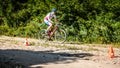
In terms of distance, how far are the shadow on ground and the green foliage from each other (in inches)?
257

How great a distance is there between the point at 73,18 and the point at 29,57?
935 cm

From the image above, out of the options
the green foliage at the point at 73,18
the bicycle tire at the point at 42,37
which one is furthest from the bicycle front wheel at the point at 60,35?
the green foliage at the point at 73,18

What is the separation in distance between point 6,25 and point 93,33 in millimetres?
6018

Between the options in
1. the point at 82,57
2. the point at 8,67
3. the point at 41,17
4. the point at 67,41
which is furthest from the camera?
the point at 41,17

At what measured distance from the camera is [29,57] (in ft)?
47.5

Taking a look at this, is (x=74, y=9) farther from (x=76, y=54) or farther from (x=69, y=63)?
(x=69, y=63)

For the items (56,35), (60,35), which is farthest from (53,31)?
(60,35)

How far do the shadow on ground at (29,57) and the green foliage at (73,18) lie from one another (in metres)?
6.54

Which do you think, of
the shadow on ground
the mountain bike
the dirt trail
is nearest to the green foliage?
the mountain bike

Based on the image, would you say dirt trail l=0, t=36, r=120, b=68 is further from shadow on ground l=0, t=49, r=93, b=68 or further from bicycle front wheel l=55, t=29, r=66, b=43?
bicycle front wheel l=55, t=29, r=66, b=43

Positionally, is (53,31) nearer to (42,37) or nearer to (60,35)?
(60,35)

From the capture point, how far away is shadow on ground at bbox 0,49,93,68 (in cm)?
1331

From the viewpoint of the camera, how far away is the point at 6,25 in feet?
82.7

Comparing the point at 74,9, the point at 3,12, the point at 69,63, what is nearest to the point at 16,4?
the point at 3,12
